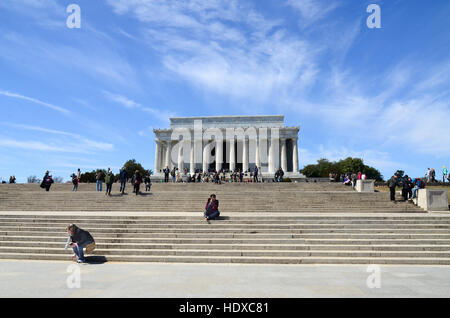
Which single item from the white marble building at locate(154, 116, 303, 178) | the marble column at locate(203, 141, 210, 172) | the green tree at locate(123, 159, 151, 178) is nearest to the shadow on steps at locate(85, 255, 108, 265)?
the white marble building at locate(154, 116, 303, 178)

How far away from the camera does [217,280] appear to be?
650 cm

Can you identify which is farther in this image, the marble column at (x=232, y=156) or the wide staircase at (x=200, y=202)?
the marble column at (x=232, y=156)

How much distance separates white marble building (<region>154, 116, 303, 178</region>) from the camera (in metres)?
61.6

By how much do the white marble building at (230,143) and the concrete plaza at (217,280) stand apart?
52739 mm

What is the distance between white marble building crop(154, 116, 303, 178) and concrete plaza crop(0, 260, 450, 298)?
173ft

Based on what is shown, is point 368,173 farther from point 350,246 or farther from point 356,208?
point 350,246

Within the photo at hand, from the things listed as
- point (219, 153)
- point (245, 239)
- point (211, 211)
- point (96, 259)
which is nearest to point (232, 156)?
point (219, 153)

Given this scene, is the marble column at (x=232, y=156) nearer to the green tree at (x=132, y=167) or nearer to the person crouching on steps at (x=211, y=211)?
the green tree at (x=132, y=167)

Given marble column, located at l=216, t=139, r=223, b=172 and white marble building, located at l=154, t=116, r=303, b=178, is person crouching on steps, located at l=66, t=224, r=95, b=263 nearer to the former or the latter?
white marble building, located at l=154, t=116, r=303, b=178

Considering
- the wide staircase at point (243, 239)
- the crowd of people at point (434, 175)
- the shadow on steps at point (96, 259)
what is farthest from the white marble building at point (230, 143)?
the shadow on steps at point (96, 259)

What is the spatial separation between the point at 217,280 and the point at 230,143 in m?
56.2

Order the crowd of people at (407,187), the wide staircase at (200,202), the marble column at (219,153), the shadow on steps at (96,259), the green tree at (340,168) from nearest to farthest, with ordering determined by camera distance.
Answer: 1. the shadow on steps at (96,259)
2. the wide staircase at (200,202)
3. the crowd of people at (407,187)
4. the marble column at (219,153)
5. the green tree at (340,168)

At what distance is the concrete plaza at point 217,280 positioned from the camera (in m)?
5.44
